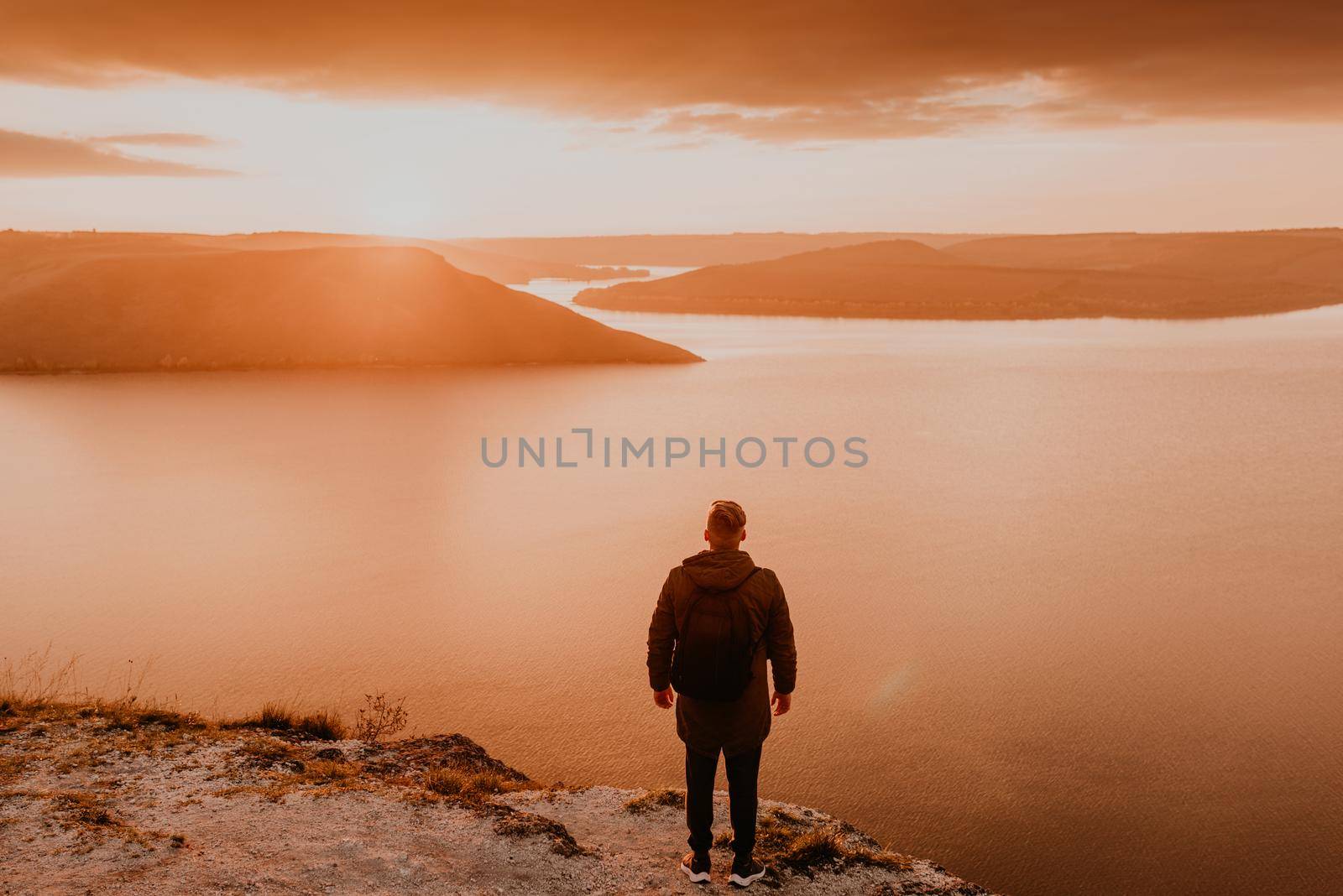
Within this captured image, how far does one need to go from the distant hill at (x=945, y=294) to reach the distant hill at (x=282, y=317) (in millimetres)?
63218

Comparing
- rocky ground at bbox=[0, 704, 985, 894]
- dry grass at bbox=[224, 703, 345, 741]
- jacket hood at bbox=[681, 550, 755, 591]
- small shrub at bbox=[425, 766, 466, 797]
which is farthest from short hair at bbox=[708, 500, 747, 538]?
dry grass at bbox=[224, 703, 345, 741]

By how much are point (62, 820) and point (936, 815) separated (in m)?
6.83

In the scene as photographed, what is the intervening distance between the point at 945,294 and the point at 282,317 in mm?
110812

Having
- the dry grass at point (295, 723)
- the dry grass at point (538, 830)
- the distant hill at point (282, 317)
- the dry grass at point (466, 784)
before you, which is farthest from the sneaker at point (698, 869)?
the distant hill at point (282, 317)

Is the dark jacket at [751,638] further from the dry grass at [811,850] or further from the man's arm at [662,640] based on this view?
the dry grass at [811,850]

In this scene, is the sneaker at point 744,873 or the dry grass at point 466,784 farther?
the dry grass at point 466,784

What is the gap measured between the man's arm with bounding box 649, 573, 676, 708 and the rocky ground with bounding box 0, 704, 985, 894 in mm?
1465

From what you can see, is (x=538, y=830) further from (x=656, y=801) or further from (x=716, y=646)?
(x=716, y=646)

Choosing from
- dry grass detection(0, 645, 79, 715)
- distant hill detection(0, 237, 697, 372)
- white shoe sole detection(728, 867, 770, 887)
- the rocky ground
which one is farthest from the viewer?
distant hill detection(0, 237, 697, 372)

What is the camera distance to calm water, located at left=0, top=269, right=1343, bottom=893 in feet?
27.5

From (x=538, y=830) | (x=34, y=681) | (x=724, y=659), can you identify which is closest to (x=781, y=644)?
(x=724, y=659)

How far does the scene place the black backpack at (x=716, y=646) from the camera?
5.21 m

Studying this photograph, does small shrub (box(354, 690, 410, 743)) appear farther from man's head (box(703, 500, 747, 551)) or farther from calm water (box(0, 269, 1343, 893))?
man's head (box(703, 500, 747, 551))

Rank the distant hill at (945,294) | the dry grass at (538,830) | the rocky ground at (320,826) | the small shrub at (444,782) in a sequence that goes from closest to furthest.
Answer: the rocky ground at (320,826) < the dry grass at (538,830) < the small shrub at (444,782) < the distant hill at (945,294)
